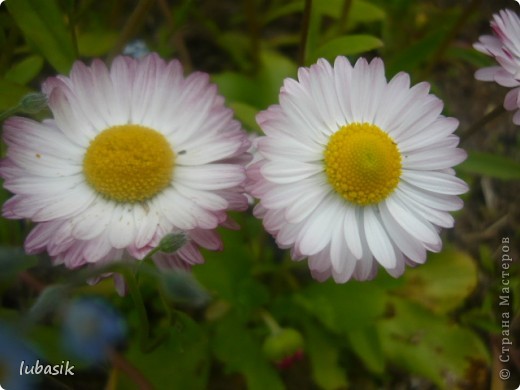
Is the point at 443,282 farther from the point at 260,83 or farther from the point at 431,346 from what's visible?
the point at 260,83

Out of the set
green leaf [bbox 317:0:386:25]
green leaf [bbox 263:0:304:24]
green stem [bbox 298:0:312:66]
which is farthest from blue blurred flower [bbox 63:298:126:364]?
green leaf [bbox 263:0:304:24]

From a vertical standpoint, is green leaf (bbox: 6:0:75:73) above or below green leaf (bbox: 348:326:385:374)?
above

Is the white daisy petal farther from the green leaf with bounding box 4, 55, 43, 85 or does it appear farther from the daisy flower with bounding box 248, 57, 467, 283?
the green leaf with bounding box 4, 55, 43, 85

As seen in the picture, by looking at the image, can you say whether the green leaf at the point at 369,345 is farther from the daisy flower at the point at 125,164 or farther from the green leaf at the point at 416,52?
the green leaf at the point at 416,52

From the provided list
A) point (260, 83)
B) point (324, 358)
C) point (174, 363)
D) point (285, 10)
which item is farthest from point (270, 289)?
point (285, 10)


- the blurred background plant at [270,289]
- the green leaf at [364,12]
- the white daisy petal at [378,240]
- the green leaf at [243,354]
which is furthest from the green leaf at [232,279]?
the green leaf at [364,12]
